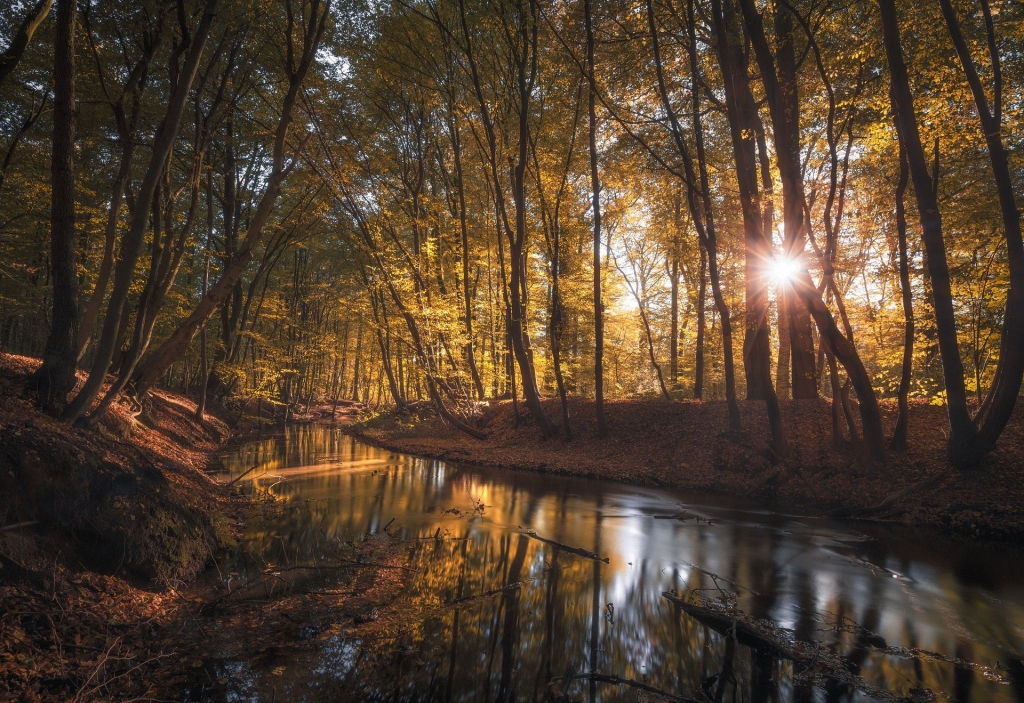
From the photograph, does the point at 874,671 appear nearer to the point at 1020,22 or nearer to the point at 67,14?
the point at 1020,22

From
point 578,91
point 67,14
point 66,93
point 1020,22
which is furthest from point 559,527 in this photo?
point 578,91

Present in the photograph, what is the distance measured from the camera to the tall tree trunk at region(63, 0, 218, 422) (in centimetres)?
712

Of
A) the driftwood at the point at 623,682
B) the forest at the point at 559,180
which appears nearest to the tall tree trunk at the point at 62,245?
the forest at the point at 559,180

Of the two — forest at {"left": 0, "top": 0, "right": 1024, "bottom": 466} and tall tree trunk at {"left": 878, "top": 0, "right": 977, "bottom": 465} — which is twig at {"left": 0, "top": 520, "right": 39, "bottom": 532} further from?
tall tree trunk at {"left": 878, "top": 0, "right": 977, "bottom": 465}

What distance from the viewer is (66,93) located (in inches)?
274

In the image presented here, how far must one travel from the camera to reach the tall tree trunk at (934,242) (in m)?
9.29

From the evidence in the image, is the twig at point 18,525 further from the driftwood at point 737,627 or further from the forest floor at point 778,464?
the forest floor at point 778,464

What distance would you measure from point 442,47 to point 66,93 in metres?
13.6

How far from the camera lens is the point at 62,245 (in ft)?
22.5

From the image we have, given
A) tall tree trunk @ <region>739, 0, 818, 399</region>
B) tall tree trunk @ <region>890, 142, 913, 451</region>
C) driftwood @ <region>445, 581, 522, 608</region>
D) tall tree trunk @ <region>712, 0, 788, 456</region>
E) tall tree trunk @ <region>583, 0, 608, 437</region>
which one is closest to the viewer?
driftwood @ <region>445, 581, 522, 608</region>

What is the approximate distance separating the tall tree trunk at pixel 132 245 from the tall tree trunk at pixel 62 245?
264 mm

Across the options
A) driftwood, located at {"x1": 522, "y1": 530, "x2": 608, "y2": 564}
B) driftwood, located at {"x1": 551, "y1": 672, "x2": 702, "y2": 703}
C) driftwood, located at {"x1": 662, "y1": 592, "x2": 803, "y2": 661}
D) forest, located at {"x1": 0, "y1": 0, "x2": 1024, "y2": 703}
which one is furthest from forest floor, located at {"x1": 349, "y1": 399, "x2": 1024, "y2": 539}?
driftwood, located at {"x1": 551, "y1": 672, "x2": 702, "y2": 703}

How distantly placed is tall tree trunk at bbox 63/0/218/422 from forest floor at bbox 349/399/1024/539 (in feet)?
35.4

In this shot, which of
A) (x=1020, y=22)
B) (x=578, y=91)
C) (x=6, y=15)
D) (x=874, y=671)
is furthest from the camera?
(x=578, y=91)
